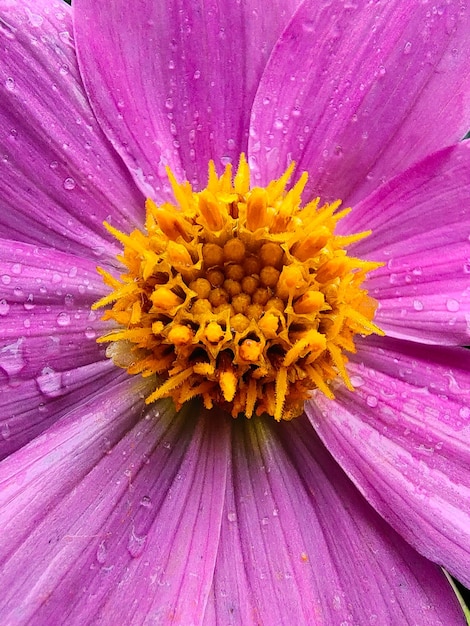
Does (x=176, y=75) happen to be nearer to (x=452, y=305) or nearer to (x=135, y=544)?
(x=452, y=305)

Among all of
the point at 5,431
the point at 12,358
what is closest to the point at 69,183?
the point at 12,358

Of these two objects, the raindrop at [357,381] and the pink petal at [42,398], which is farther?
the raindrop at [357,381]

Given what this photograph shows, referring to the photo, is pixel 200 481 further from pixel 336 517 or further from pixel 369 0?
pixel 369 0

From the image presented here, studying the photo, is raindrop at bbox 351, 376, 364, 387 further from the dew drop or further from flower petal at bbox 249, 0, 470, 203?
the dew drop

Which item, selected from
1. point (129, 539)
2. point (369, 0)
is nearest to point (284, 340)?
point (129, 539)

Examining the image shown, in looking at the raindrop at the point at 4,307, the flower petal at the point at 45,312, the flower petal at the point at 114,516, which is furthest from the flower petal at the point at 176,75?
Answer: the flower petal at the point at 114,516

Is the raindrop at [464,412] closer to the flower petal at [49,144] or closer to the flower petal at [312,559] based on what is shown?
the flower petal at [312,559]
